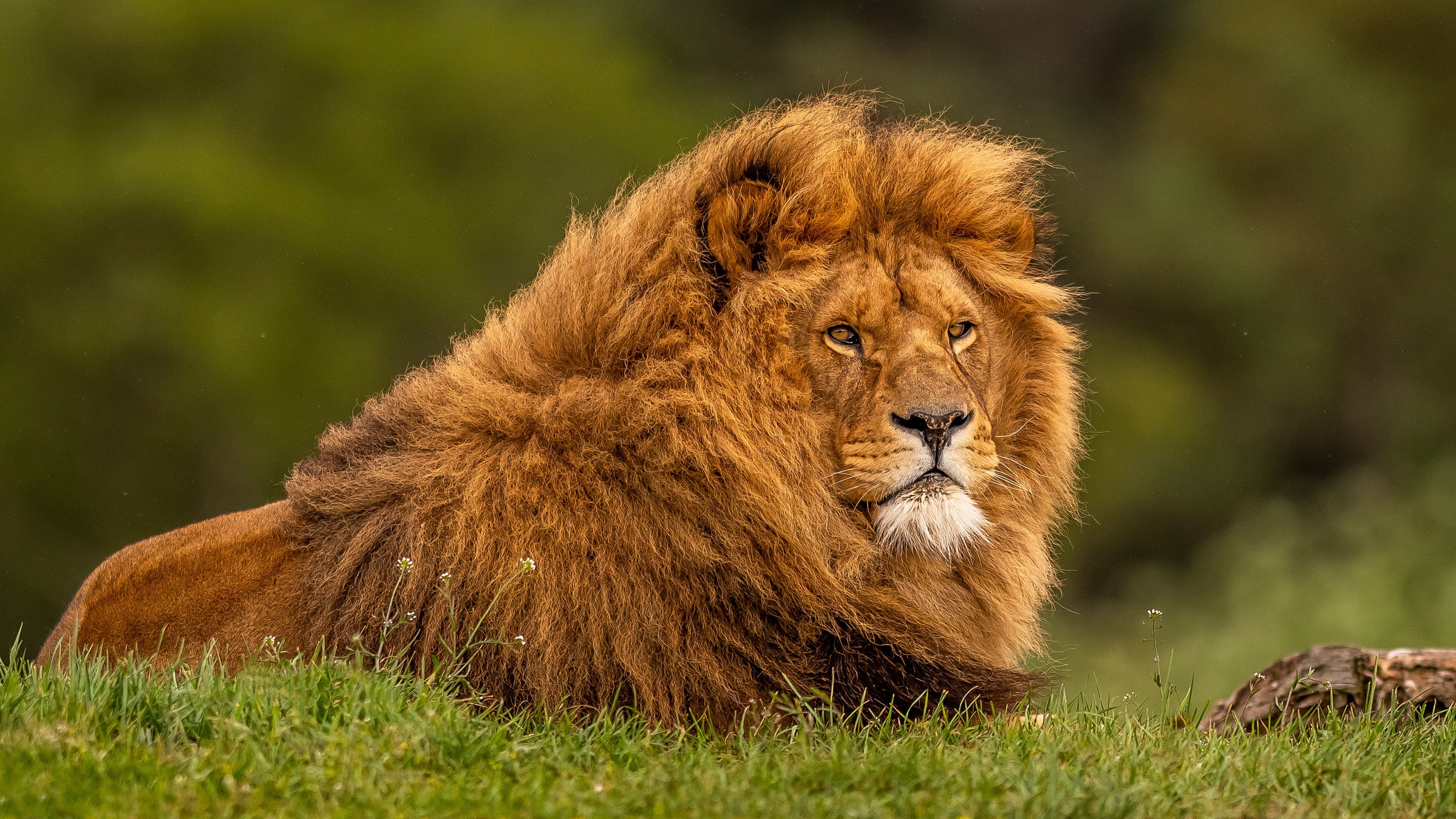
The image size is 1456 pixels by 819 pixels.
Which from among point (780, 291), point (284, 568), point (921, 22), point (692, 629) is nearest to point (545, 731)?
point (692, 629)

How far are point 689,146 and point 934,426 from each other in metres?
14.2

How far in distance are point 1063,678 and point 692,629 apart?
5.07ft

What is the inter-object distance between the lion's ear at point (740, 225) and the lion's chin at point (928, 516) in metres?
0.76

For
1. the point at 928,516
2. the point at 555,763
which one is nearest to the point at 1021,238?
the point at 928,516

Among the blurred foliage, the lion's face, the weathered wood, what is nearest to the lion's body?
the lion's face

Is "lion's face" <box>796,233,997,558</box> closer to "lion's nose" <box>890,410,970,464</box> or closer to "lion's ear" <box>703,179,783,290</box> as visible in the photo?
"lion's nose" <box>890,410,970,464</box>

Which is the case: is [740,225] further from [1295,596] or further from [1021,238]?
[1295,596]

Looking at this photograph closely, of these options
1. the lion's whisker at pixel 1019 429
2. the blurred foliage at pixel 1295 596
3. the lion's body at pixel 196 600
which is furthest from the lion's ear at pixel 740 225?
the blurred foliage at pixel 1295 596

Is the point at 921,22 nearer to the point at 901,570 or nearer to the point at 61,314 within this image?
the point at 61,314

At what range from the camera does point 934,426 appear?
4273 millimetres

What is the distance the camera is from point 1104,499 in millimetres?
18172

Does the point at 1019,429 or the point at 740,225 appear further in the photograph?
the point at 1019,429

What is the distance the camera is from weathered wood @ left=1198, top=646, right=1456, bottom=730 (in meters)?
5.23

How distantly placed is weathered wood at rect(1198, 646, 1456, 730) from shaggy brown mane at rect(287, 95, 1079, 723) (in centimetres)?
127
